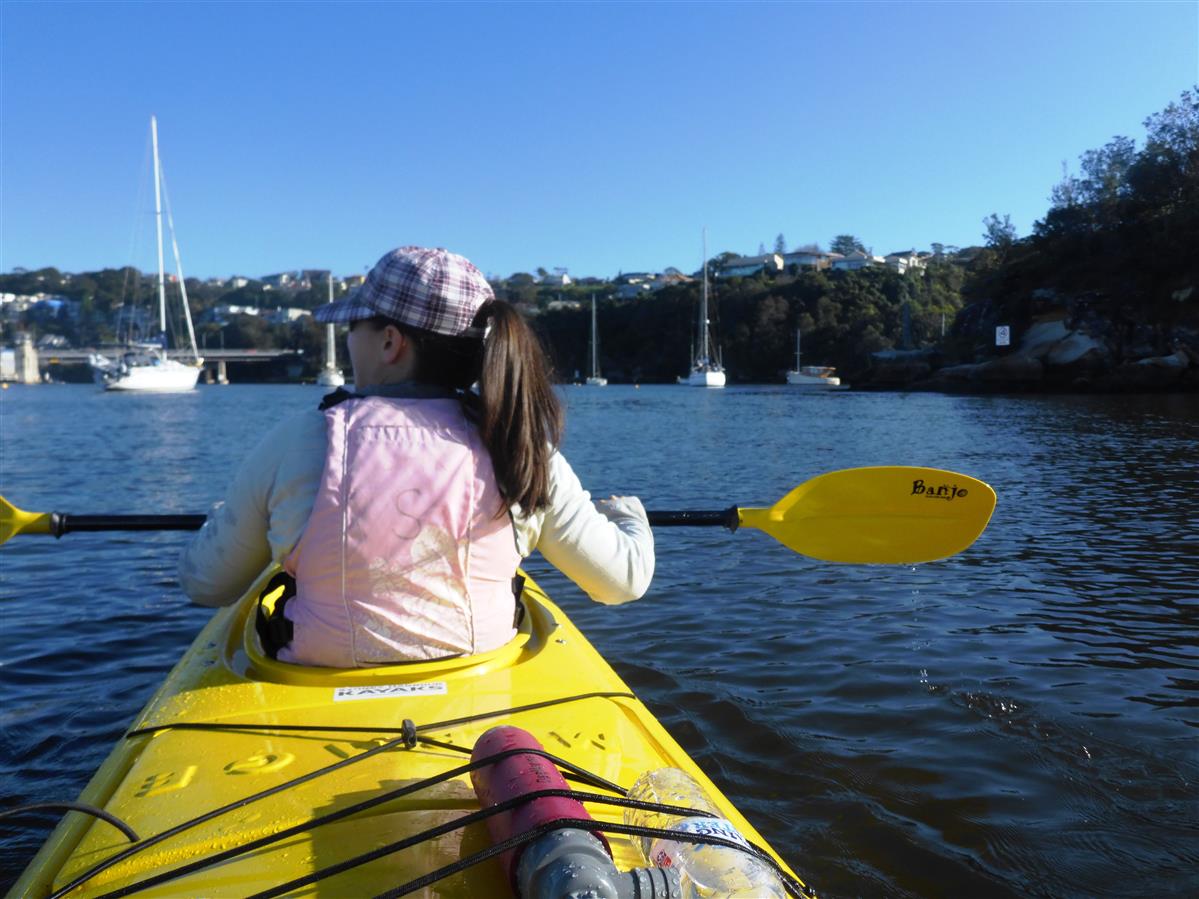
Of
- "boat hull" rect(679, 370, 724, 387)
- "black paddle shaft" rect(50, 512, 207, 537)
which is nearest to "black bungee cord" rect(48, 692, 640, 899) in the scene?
"black paddle shaft" rect(50, 512, 207, 537)

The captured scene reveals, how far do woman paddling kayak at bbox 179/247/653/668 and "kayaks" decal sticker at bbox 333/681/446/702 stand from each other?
0.07 metres

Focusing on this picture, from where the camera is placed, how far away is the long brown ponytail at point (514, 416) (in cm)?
215

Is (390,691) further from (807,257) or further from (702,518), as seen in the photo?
(807,257)

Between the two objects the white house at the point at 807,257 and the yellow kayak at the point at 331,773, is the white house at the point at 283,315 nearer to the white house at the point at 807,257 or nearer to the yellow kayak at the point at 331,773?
the white house at the point at 807,257

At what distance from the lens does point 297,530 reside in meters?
2.12

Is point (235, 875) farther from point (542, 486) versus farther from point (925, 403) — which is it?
point (925, 403)

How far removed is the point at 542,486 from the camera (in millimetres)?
2197

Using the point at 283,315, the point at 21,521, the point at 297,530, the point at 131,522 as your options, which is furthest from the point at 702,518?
the point at 283,315

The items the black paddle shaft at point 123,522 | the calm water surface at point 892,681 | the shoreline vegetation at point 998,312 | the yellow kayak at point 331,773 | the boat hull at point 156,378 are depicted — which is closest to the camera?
the yellow kayak at point 331,773

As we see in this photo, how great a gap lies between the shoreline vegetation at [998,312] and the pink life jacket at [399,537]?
1.54ft

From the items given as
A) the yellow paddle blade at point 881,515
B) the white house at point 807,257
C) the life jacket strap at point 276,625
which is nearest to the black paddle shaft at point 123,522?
the life jacket strap at point 276,625

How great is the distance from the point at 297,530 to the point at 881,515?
275 centimetres

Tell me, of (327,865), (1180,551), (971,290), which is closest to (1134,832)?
(327,865)

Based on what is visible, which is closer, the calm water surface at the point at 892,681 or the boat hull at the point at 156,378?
the calm water surface at the point at 892,681
